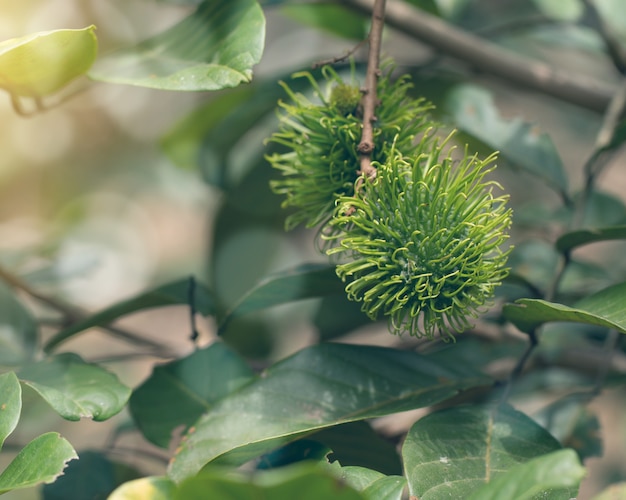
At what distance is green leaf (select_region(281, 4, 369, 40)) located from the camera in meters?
1.10

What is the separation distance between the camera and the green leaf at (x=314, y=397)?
63 centimetres

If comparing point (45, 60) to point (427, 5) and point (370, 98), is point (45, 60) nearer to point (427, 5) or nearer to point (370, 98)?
point (370, 98)

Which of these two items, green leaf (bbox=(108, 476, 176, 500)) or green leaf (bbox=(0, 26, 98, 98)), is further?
green leaf (bbox=(0, 26, 98, 98))

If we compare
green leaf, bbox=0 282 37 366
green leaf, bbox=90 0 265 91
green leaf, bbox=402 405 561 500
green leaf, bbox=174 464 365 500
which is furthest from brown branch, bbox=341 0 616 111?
green leaf, bbox=174 464 365 500

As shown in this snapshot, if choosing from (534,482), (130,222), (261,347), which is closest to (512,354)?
(261,347)

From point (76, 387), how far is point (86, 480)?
0.86 ft

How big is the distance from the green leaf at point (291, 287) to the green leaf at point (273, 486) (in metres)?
0.35

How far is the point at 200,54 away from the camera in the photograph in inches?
27.7

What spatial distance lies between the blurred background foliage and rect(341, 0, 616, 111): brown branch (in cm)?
2

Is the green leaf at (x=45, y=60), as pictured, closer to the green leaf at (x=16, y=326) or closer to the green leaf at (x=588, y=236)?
the green leaf at (x=16, y=326)

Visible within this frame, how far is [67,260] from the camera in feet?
3.98

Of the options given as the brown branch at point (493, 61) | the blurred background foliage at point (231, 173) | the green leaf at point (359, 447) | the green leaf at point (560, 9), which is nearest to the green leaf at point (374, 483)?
the green leaf at point (359, 447)

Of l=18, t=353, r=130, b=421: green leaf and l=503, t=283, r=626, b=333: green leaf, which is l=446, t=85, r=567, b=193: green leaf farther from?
l=18, t=353, r=130, b=421: green leaf

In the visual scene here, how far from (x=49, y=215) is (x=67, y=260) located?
1425 mm
